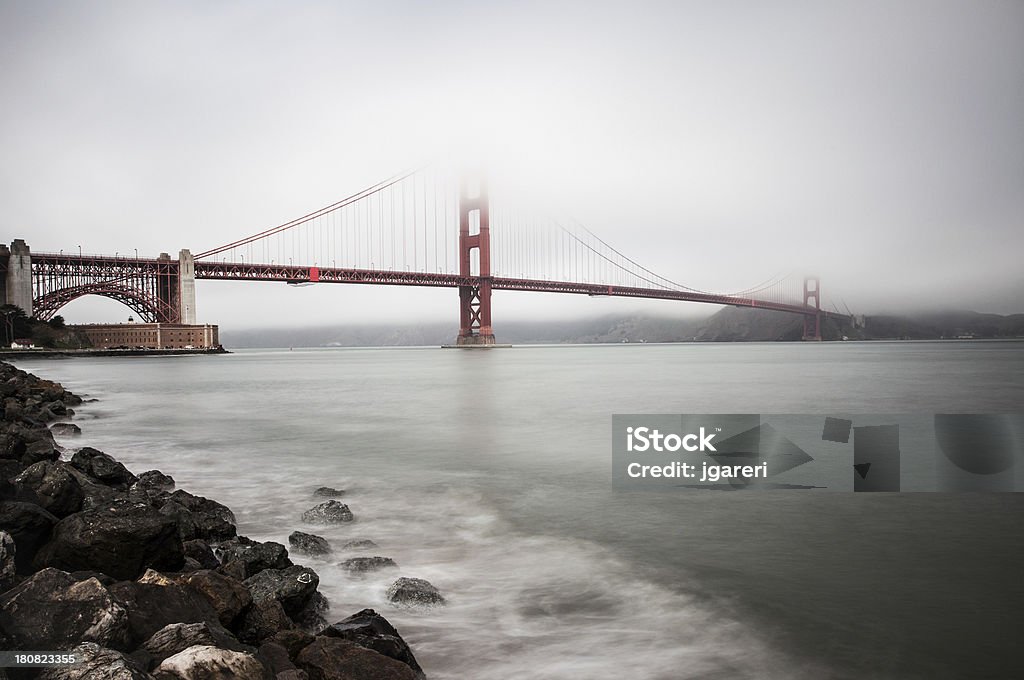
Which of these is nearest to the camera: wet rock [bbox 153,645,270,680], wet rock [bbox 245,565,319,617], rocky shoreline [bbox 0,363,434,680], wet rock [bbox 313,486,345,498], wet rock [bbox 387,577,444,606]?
wet rock [bbox 153,645,270,680]

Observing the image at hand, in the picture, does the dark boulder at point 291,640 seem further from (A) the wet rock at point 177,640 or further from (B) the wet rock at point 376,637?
(A) the wet rock at point 177,640

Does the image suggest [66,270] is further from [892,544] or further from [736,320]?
[736,320]

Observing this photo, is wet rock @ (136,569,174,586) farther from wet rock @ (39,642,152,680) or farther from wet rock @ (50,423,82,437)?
wet rock @ (50,423,82,437)

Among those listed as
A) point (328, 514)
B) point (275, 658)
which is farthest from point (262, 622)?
point (328, 514)

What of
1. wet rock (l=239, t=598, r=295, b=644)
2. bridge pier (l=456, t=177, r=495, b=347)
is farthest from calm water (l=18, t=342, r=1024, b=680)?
bridge pier (l=456, t=177, r=495, b=347)

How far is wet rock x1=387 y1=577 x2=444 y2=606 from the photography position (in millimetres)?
3680

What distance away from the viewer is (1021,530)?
5074 mm

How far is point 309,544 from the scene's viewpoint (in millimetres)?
4645

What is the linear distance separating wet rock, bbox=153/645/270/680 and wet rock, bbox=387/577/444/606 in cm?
163

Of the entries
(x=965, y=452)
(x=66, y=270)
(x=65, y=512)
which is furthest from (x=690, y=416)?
(x=66, y=270)

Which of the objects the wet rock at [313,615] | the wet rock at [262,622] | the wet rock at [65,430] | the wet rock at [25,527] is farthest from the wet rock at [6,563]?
the wet rock at [65,430]

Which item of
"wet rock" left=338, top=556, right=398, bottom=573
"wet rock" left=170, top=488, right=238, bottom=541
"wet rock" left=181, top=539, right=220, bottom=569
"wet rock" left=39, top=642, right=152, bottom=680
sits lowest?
"wet rock" left=338, top=556, right=398, bottom=573

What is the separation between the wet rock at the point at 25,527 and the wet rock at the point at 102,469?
2.58 m

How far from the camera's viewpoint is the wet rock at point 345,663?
7.87 ft
